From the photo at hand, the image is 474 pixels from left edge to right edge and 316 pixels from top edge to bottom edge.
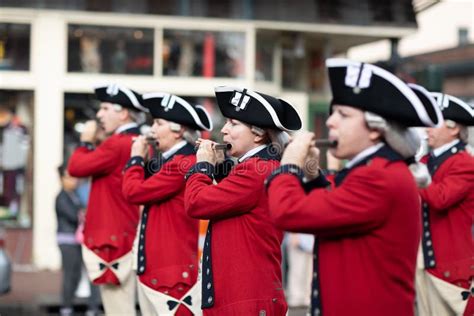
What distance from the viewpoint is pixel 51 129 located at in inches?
627

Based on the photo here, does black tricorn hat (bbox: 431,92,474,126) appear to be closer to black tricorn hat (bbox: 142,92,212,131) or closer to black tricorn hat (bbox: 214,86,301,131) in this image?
black tricorn hat (bbox: 142,92,212,131)

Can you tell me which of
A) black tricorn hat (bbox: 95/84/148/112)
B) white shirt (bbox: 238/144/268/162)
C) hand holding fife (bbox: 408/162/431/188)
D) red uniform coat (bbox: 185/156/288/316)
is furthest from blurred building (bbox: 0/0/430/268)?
hand holding fife (bbox: 408/162/431/188)

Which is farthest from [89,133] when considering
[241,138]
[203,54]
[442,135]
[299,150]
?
[203,54]

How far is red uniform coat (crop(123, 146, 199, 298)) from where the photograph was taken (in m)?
7.44

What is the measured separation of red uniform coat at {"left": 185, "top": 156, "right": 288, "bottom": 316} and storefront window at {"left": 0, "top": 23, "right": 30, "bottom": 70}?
1032 cm

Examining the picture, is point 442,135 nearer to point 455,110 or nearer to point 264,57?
point 455,110

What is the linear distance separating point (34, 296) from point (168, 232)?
6.72 m

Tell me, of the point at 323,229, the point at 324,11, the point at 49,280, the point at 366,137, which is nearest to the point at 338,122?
the point at 366,137

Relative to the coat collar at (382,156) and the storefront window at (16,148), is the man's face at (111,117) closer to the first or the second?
the coat collar at (382,156)

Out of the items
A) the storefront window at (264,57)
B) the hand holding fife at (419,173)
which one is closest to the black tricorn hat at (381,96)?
the hand holding fife at (419,173)

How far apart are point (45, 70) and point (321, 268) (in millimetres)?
11780

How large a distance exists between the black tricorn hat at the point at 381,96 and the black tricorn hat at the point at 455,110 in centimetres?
328

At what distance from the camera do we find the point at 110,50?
1620cm

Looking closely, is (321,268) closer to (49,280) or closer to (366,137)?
(366,137)
